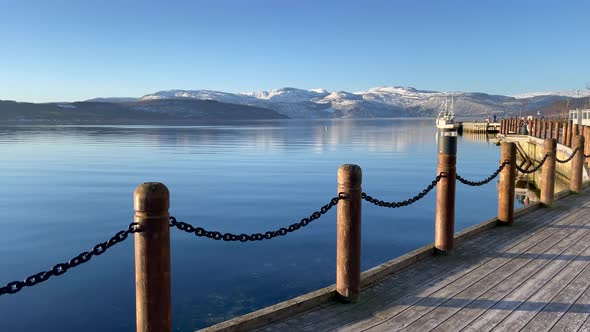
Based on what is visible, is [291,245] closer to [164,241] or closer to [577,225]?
[577,225]

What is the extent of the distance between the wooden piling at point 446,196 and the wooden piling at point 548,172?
180 inches

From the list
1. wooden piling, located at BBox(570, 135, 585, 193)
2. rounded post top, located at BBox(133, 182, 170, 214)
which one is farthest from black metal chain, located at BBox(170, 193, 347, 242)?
wooden piling, located at BBox(570, 135, 585, 193)

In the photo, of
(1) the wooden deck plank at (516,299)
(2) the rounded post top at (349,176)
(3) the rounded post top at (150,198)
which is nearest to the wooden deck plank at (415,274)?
(1) the wooden deck plank at (516,299)

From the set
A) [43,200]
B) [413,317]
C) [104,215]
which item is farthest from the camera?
[43,200]

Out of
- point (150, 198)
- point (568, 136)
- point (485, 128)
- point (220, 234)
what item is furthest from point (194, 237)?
point (485, 128)

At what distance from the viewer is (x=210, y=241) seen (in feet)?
45.9

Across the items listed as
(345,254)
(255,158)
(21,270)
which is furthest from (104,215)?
(255,158)

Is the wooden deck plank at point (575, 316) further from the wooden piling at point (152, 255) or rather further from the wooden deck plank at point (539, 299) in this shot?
the wooden piling at point (152, 255)

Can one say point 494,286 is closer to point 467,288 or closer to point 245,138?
point 467,288

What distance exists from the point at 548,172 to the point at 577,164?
2550 mm

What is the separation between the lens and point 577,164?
12297mm

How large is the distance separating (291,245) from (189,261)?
→ 2.96m

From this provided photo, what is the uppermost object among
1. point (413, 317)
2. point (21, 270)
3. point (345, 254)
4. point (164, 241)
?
point (164, 241)

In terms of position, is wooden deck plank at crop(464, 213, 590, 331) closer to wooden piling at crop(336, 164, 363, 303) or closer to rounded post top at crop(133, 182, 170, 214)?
wooden piling at crop(336, 164, 363, 303)
